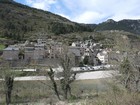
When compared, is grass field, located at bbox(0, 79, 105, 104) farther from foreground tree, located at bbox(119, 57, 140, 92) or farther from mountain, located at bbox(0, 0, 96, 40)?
mountain, located at bbox(0, 0, 96, 40)

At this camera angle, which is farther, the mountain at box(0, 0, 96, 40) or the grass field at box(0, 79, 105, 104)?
the mountain at box(0, 0, 96, 40)

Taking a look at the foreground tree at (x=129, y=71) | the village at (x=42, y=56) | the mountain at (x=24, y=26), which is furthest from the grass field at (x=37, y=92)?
the mountain at (x=24, y=26)

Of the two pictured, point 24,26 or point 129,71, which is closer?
point 129,71

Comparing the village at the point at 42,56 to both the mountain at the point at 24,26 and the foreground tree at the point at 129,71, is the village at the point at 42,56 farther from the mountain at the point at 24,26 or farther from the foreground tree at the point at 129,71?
the foreground tree at the point at 129,71

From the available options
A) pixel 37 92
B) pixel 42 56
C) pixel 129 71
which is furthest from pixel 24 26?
pixel 129 71

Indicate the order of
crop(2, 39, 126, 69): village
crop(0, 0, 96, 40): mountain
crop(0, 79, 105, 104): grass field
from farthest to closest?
crop(0, 0, 96, 40): mountain → crop(2, 39, 126, 69): village → crop(0, 79, 105, 104): grass field

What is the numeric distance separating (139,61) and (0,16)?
500 ft

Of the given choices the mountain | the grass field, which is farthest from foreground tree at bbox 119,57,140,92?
the mountain

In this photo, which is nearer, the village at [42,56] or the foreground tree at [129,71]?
the foreground tree at [129,71]

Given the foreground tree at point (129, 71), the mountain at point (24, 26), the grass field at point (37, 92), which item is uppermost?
the mountain at point (24, 26)

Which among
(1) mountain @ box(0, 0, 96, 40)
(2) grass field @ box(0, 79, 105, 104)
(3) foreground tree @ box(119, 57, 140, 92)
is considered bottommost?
(2) grass field @ box(0, 79, 105, 104)

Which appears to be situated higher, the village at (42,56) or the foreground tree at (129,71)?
the foreground tree at (129,71)

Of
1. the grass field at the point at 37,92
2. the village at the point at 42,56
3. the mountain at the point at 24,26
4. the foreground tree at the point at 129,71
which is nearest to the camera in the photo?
the foreground tree at the point at 129,71

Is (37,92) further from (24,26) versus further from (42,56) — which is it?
Answer: (24,26)
